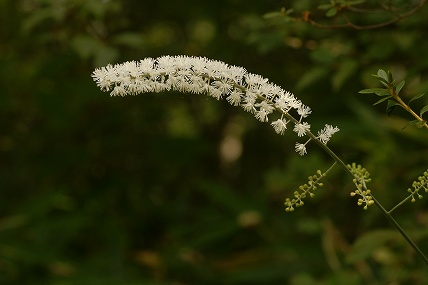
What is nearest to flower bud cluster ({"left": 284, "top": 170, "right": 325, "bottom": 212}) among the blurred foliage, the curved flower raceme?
the curved flower raceme

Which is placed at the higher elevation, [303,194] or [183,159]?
[183,159]

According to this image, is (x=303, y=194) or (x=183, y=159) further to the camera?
(x=183, y=159)

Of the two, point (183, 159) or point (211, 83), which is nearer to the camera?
point (211, 83)

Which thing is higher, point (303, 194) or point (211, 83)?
point (211, 83)

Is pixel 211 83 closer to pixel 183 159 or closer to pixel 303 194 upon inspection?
pixel 303 194

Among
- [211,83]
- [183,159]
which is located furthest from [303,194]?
[183,159]

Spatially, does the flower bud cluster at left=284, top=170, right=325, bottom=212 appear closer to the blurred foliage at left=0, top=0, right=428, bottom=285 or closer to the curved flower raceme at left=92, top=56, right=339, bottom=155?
the curved flower raceme at left=92, top=56, right=339, bottom=155

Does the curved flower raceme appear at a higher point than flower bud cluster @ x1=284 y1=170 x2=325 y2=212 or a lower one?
higher

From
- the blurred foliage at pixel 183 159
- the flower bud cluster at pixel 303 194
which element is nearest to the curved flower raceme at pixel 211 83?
the flower bud cluster at pixel 303 194

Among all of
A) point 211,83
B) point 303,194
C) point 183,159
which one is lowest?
point 303,194
